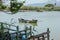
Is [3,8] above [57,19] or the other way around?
above

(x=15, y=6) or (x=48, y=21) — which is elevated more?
(x=15, y=6)

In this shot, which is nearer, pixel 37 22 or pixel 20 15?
pixel 20 15

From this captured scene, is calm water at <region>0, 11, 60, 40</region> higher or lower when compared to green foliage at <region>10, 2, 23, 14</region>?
lower

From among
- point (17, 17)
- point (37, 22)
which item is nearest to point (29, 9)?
point (17, 17)

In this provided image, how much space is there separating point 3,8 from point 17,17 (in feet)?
5.56

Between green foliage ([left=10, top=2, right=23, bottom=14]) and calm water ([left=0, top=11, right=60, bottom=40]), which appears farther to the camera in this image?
calm water ([left=0, top=11, right=60, bottom=40])

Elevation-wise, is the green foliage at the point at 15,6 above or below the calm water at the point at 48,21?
above

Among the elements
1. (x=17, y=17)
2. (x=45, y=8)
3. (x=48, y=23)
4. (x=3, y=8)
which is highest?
(x=3, y=8)

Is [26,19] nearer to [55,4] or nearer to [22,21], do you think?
[22,21]

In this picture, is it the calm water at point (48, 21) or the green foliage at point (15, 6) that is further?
the calm water at point (48, 21)

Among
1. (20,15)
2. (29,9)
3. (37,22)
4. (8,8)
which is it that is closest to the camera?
(8,8)

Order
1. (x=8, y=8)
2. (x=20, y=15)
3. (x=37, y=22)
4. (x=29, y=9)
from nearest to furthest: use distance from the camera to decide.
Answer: (x=8, y=8)
(x=29, y=9)
(x=20, y=15)
(x=37, y=22)

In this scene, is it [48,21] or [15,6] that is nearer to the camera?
[15,6]

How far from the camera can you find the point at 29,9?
8.76 ft
